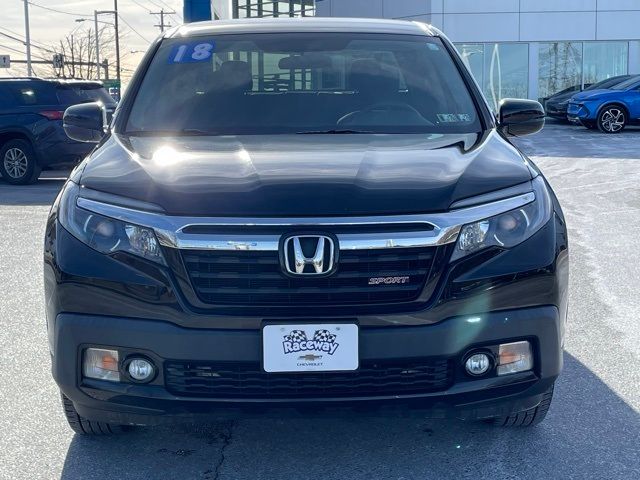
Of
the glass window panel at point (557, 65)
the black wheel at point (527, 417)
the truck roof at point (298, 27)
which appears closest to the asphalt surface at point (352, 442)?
the black wheel at point (527, 417)

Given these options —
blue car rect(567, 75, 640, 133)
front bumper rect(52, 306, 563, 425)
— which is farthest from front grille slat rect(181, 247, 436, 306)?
blue car rect(567, 75, 640, 133)

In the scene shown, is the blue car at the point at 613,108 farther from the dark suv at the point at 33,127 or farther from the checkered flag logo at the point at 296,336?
the checkered flag logo at the point at 296,336

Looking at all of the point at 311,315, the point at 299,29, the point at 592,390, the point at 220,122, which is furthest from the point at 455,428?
the point at 299,29

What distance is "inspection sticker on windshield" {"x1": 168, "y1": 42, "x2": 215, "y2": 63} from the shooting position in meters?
4.50

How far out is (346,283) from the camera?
2975 millimetres

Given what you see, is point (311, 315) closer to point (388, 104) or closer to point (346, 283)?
point (346, 283)

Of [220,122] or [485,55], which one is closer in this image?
[220,122]

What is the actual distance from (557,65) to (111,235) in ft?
95.5

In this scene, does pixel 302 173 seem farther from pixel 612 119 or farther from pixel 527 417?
pixel 612 119

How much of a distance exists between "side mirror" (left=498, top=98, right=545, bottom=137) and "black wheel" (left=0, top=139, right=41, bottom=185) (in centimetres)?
1024

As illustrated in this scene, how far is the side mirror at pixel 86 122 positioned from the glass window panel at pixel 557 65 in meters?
27.3

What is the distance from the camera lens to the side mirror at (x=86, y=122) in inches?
177

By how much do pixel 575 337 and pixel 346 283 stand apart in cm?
251

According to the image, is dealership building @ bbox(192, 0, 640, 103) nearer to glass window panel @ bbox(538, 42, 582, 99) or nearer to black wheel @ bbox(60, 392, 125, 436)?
glass window panel @ bbox(538, 42, 582, 99)
